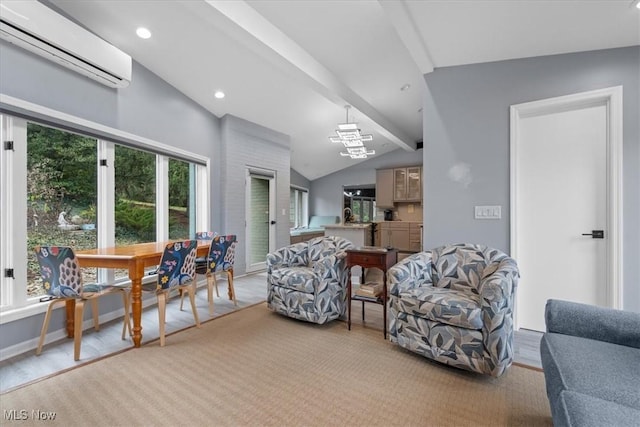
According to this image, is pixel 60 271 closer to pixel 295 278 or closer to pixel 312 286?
pixel 295 278

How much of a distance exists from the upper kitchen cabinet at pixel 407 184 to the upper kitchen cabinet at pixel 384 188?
0.11m

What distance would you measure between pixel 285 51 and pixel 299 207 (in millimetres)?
6126

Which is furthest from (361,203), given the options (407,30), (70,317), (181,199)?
(70,317)

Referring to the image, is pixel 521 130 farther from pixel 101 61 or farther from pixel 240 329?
pixel 101 61

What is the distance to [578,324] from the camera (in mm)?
1553

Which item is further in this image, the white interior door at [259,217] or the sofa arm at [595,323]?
the white interior door at [259,217]

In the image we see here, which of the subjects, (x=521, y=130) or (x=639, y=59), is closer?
(x=639, y=59)

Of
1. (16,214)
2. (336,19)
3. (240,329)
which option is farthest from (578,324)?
(16,214)

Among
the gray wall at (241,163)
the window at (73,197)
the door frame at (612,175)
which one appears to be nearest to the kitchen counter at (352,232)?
the gray wall at (241,163)

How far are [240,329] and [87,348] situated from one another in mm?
1249

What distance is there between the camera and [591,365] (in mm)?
1243

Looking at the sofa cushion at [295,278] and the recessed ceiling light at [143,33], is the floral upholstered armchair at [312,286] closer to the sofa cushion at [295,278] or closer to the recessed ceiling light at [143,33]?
the sofa cushion at [295,278]

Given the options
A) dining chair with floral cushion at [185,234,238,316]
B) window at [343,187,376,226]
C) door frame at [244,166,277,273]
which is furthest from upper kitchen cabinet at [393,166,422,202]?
dining chair with floral cushion at [185,234,238,316]

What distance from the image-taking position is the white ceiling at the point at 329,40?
7.27 ft
